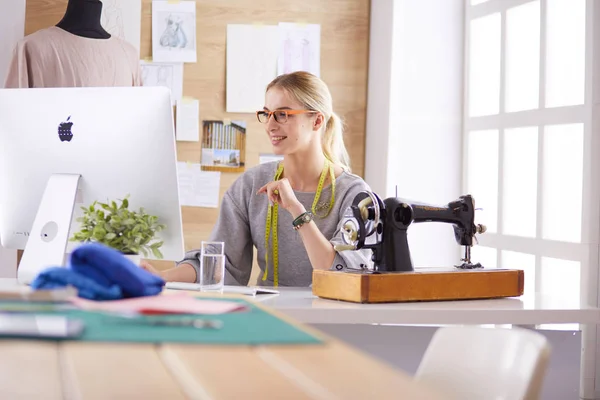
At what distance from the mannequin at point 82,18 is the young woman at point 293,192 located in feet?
3.34

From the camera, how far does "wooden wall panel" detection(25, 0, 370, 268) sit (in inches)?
146

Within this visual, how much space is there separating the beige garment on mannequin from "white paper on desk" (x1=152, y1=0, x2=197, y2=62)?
0.45 meters

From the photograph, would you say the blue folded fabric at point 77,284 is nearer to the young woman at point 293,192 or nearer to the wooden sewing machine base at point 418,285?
the wooden sewing machine base at point 418,285

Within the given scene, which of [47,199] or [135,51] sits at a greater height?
[135,51]

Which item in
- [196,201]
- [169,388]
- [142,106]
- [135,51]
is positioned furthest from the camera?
[196,201]

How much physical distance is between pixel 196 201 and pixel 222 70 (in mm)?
631

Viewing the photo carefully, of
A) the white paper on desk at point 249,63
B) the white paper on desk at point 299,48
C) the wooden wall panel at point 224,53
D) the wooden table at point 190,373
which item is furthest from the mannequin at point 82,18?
the wooden table at point 190,373

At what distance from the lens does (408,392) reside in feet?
2.24

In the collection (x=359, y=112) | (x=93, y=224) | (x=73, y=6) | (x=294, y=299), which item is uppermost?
(x=73, y=6)

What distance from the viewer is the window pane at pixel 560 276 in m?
2.62

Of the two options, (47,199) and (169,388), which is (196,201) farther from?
(169,388)

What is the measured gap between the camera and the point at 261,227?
98.7 inches

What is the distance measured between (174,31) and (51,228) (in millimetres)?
1989

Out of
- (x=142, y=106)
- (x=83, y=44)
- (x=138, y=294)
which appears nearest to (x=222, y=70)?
(x=83, y=44)
